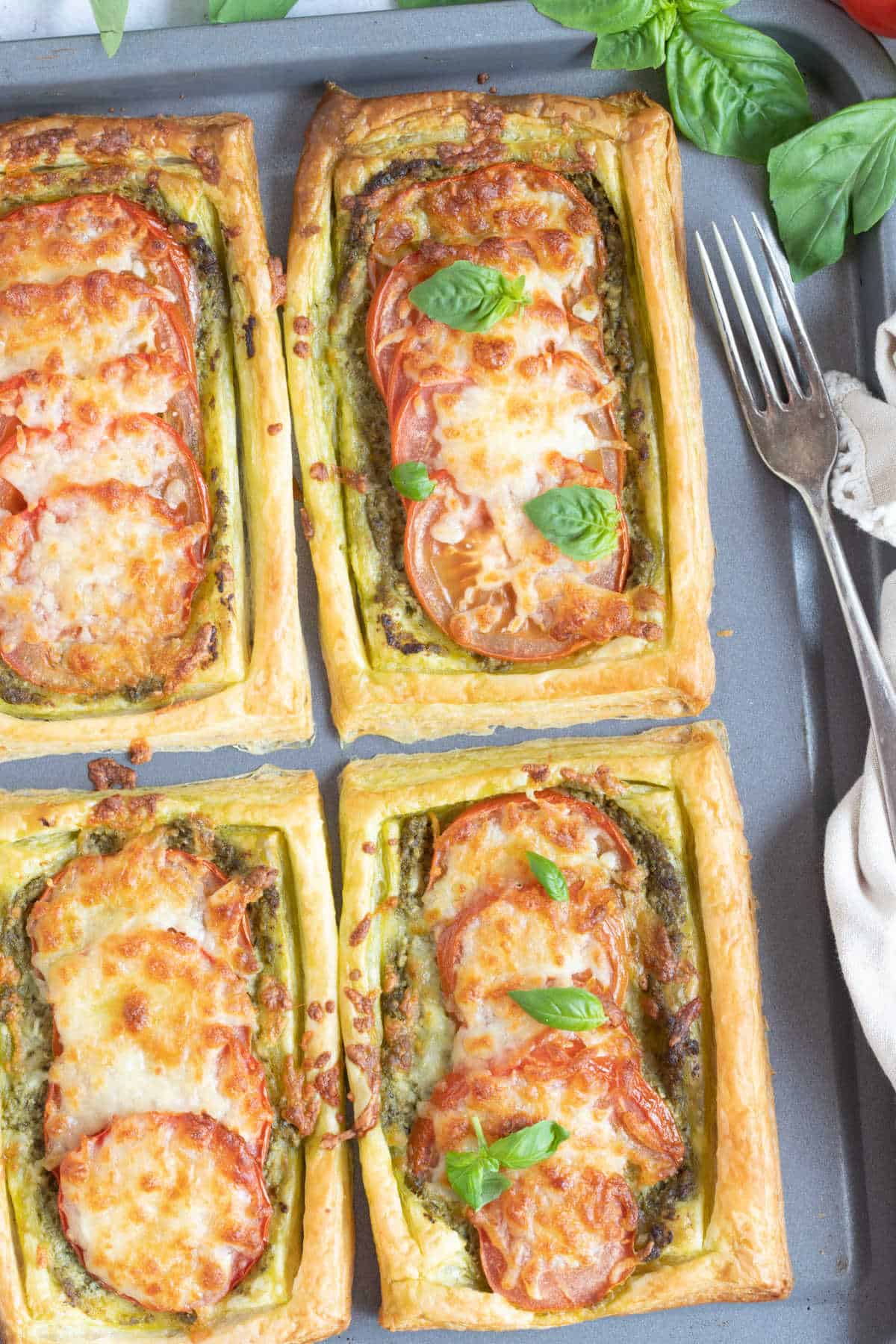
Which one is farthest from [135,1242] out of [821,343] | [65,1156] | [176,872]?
[821,343]

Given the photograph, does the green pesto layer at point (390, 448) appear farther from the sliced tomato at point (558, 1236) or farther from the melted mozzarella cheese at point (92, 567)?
the sliced tomato at point (558, 1236)

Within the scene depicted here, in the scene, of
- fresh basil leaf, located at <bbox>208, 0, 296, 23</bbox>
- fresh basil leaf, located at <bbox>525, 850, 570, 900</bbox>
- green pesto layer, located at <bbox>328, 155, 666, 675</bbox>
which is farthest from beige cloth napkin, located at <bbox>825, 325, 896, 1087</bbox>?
fresh basil leaf, located at <bbox>208, 0, 296, 23</bbox>

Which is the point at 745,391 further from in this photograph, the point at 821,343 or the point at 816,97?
the point at 816,97

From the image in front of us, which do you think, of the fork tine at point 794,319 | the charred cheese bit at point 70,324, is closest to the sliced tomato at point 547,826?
the fork tine at point 794,319

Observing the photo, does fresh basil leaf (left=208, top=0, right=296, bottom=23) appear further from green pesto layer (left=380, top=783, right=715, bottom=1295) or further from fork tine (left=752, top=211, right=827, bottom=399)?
green pesto layer (left=380, top=783, right=715, bottom=1295)

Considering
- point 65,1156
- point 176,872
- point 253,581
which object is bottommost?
point 65,1156
